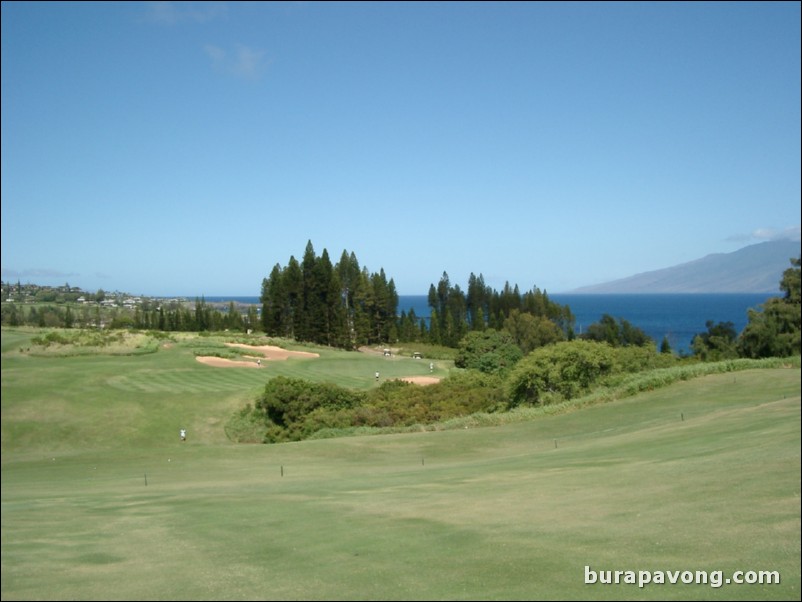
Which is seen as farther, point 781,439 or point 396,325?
point 396,325

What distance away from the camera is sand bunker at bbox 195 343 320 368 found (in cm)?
3497

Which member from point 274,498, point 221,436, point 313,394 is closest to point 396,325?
point 313,394

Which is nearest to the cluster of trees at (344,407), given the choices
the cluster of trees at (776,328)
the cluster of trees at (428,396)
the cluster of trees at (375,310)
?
the cluster of trees at (428,396)

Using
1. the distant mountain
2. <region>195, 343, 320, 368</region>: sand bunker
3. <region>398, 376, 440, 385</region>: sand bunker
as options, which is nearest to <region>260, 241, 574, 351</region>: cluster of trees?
<region>195, 343, 320, 368</region>: sand bunker

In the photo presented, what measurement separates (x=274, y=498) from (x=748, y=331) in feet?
154

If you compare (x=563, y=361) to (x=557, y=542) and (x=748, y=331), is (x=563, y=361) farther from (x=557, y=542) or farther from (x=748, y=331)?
(x=557, y=542)

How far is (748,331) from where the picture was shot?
49.7 m

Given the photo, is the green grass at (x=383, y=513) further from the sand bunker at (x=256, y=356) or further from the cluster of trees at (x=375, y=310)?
the cluster of trees at (x=375, y=310)

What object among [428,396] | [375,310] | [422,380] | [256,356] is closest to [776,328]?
[422,380]

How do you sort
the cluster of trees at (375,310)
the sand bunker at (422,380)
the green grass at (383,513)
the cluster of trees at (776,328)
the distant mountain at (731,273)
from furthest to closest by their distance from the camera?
1. the distant mountain at (731,273)
2. the cluster of trees at (776,328)
3. the sand bunker at (422,380)
4. the cluster of trees at (375,310)
5. the green grass at (383,513)

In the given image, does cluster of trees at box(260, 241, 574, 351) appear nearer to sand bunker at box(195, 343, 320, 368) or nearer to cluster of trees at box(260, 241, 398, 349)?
cluster of trees at box(260, 241, 398, 349)

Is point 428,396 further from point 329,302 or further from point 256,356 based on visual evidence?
point 256,356

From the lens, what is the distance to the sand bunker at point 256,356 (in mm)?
34969

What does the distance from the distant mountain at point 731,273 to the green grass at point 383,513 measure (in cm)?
4563
